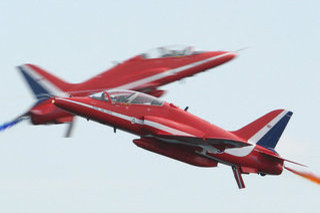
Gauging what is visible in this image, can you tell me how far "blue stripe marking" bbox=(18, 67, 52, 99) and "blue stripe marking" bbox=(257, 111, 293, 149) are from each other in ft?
39.3

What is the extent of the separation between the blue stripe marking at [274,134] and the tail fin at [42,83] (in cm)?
1102

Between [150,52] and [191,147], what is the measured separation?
9927mm

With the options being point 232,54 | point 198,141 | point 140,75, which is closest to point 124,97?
point 198,141

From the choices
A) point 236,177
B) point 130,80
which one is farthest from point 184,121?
point 130,80

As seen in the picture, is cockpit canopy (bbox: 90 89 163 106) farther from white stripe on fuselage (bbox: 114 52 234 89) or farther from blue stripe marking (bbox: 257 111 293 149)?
white stripe on fuselage (bbox: 114 52 234 89)

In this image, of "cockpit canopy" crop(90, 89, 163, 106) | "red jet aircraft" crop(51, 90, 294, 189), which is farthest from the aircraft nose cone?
"cockpit canopy" crop(90, 89, 163, 106)

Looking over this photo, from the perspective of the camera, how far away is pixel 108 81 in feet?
124

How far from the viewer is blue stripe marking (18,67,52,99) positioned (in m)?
37.0

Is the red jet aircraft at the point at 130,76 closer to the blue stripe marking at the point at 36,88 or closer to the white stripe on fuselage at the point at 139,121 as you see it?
the blue stripe marking at the point at 36,88

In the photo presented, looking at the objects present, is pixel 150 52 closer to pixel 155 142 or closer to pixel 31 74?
pixel 31 74

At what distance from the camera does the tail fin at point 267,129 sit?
3338cm

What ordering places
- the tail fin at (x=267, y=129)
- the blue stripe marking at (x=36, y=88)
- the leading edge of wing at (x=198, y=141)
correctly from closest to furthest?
the leading edge of wing at (x=198, y=141) → the tail fin at (x=267, y=129) → the blue stripe marking at (x=36, y=88)

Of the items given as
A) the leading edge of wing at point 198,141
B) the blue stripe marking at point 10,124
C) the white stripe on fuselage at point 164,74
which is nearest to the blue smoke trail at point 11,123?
the blue stripe marking at point 10,124

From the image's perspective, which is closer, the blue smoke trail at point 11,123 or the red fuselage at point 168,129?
the red fuselage at point 168,129
